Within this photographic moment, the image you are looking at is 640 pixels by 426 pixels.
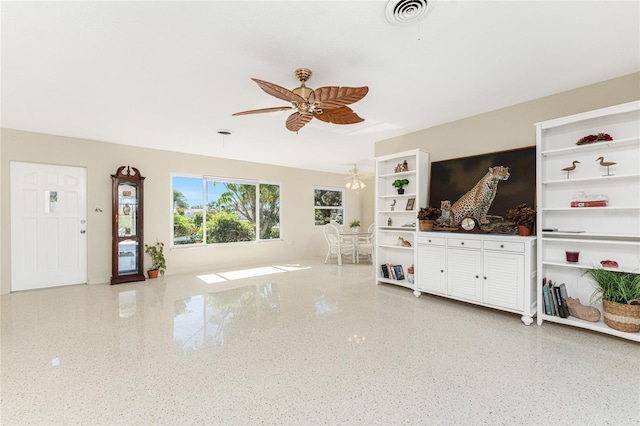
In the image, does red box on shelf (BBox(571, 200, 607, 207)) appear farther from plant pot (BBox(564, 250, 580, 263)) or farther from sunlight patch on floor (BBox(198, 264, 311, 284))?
sunlight patch on floor (BBox(198, 264, 311, 284))

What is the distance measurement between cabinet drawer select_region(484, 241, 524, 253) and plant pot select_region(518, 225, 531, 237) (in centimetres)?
16

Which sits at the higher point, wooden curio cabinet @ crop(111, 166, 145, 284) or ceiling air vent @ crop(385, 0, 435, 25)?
ceiling air vent @ crop(385, 0, 435, 25)

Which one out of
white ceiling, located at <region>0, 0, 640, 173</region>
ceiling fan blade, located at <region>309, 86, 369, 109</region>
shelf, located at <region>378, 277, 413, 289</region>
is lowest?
shelf, located at <region>378, 277, 413, 289</region>

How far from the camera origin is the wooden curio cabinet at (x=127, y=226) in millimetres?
4672

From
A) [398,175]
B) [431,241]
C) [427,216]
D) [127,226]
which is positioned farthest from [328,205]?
[127,226]

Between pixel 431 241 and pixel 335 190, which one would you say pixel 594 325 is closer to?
pixel 431 241

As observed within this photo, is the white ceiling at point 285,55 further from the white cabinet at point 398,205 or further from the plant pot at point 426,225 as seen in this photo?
the plant pot at point 426,225

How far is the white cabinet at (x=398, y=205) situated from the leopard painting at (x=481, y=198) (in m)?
0.54

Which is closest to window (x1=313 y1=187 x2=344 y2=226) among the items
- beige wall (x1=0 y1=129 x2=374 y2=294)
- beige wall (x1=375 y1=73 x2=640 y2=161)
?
beige wall (x1=0 y1=129 x2=374 y2=294)

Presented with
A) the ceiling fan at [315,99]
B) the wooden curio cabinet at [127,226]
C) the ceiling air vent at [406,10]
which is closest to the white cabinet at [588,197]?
the ceiling air vent at [406,10]

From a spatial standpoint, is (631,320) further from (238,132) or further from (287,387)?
(238,132)

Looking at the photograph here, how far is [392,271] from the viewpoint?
14.3 ft

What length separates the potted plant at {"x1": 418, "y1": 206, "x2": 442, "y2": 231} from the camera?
3.82 m

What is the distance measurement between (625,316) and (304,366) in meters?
2.77
